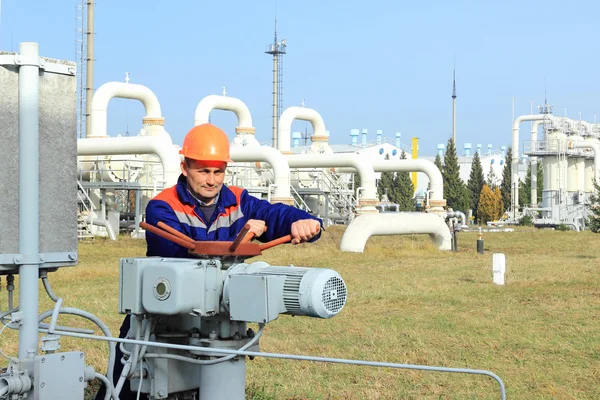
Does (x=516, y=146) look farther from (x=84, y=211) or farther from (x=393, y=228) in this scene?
(x=84, y=211)

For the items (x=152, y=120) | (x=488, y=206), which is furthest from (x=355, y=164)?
(x=488, y=206)

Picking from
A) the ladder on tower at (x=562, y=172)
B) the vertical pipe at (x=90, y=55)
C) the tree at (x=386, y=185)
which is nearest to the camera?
the vertical pipe at (x=90, y=55)

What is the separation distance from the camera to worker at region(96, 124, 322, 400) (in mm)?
3691

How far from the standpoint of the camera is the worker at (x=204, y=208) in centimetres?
369

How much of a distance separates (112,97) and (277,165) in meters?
4.83

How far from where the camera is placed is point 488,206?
178ft

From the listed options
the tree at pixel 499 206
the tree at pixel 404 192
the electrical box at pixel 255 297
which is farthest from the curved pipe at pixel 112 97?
the tree at pixel 499 206

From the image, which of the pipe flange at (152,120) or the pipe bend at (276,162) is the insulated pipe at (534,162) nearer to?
the pipe bend at (276,162)

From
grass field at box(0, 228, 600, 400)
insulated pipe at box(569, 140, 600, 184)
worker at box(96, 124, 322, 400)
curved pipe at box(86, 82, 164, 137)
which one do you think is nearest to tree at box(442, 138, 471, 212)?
insulated pipe at box(569, 140, 600, 184)

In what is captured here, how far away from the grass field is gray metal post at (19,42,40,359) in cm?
189

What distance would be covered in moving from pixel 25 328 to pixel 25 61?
0.99 metres

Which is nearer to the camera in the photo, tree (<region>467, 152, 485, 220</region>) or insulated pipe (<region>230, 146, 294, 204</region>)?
insulated pipe (<region>230, 146, 294, 204</region>)

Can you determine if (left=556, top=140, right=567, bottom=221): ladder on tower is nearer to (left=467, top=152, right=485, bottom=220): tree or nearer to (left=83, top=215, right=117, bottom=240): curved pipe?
(left=467, top=152, right=485, bottom=220): tree

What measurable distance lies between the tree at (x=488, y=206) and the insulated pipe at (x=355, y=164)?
94.6 ft
